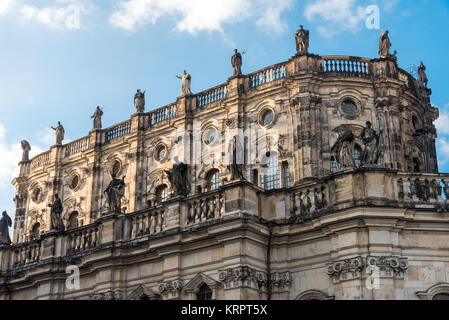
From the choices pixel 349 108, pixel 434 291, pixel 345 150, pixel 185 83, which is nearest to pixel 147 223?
pixel 345 150

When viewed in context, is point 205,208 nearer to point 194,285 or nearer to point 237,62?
point 194,285

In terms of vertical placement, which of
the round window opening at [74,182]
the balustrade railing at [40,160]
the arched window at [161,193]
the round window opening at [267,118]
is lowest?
the arched window at [161,193]

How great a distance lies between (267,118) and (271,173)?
3127 millimetres

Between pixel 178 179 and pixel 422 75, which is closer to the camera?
pixel 178 179

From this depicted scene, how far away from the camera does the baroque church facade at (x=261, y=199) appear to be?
2194 centimetres

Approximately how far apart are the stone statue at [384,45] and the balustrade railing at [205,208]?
18.5 metres

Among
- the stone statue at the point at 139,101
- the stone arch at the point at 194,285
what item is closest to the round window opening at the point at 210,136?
the stone statue at the point at 139,101

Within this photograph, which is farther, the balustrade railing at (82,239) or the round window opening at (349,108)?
the round window opening at (349,108)

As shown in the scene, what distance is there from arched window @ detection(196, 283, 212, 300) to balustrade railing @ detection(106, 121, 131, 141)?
69.9 feet

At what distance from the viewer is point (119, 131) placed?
4428 cm

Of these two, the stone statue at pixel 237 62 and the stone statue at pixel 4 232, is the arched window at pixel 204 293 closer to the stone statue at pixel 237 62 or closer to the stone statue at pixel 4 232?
the stone statue at pixel 4 232
